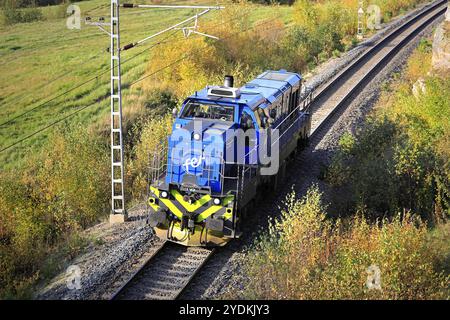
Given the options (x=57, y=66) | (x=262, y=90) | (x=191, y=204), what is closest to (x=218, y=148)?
(x=191, y=204)

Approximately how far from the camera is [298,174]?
1767cm

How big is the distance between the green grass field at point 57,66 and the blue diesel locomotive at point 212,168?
581 inches

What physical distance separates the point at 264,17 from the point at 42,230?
1688 inches

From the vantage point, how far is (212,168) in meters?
12.6

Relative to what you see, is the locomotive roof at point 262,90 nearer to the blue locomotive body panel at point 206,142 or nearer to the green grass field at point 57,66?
the blue locomotive body panel at point 206,142

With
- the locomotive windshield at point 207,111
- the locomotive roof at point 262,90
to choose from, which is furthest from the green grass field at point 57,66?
the locomotive windshield at point 207,111

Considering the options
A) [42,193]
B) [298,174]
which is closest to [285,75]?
[298,174]

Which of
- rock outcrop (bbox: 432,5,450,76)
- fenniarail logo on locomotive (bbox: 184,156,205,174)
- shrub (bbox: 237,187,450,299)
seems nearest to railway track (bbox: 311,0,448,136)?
rock outcrop (bbox: 432,5,450,76)

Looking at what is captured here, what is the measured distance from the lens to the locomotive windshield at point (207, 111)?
43.8 feet

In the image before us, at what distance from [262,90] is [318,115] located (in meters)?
8.66

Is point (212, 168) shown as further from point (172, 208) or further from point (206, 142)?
point (172, 208)

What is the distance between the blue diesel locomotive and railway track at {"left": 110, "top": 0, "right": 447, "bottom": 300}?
1.50 feet

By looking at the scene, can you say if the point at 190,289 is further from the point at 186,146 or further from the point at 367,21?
the point at 367,21

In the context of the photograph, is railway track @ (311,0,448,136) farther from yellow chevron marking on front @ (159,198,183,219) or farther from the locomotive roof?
yellow chevron marking on front @ (159,198,183,219)
